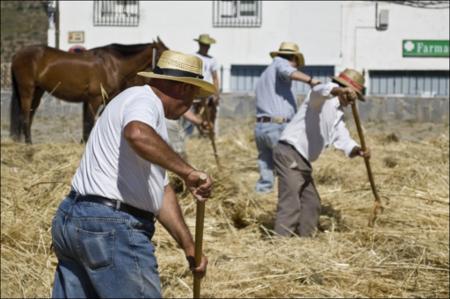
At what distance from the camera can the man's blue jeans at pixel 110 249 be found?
418 centimetres

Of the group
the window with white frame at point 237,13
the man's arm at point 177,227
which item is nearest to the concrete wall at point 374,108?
the window with white frame at point 237,13

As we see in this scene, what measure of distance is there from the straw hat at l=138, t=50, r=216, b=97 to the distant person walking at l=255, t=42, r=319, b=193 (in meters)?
4.61

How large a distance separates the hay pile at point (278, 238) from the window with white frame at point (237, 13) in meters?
15.6

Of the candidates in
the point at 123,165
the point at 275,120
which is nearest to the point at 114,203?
the point at 123,165

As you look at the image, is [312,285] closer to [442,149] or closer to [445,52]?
[442,149]

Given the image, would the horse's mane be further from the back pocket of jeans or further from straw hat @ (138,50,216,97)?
the back pocket of jeans

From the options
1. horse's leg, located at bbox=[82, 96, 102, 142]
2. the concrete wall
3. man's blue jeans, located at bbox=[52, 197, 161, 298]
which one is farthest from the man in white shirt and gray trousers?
the concrete wall

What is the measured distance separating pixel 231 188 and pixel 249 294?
113 inches

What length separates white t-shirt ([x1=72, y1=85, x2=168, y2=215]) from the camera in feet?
13.7

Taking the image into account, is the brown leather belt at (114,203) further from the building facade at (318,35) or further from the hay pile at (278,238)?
the building facade at (318,35)

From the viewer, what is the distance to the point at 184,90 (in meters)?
4.39

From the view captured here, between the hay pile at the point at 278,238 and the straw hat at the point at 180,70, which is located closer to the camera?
the straw hat at the point at 180,70

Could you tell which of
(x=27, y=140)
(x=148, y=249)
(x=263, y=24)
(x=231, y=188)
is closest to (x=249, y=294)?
(x=148, y=249)

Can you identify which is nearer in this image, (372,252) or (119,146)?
(119,146)
